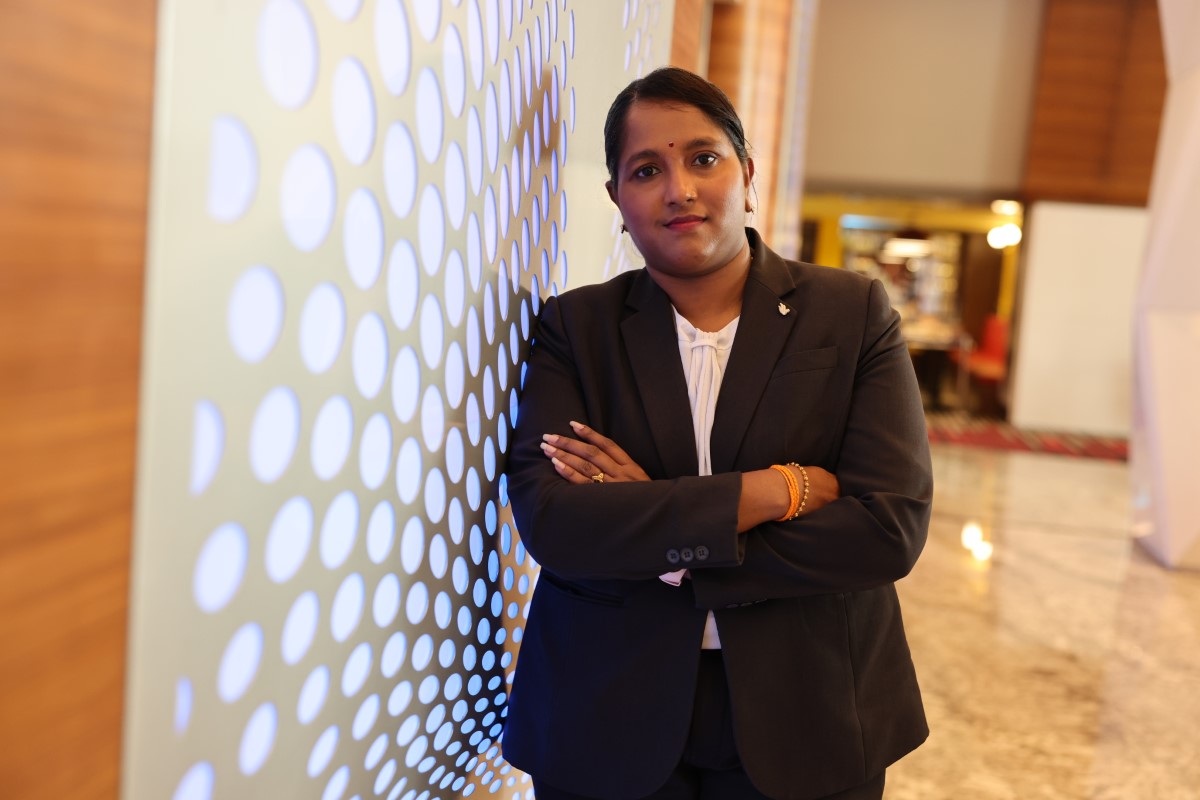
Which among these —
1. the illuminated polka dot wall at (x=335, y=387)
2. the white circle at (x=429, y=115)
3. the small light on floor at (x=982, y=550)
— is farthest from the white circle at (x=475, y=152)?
the small light on floor at (x=982, y=550)

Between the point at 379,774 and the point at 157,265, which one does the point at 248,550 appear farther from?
the point at 379,774

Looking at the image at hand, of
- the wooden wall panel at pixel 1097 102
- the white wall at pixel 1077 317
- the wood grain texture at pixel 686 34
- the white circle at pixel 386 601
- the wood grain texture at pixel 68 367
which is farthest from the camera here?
the white wall at pixel 1077 317

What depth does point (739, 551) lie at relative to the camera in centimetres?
149

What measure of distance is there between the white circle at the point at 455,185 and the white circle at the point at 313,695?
63cm

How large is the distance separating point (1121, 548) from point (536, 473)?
5455 millimetres

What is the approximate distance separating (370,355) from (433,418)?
0.24 metres

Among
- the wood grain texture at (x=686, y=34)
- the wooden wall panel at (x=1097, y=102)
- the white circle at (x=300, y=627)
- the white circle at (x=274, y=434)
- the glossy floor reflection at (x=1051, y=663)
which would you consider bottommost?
the glossy floor reflection at (x=1051, y=663)

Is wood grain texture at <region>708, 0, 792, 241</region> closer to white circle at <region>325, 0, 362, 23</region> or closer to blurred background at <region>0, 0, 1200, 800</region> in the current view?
blurred background at <region>0, 0, 1200, 800</region>

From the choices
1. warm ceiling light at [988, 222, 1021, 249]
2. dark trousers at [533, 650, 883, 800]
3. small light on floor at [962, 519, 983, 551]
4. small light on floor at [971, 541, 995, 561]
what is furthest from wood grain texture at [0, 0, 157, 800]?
warm ceiling light at [988, 222, 1021, 249]

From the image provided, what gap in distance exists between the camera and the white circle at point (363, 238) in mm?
1161

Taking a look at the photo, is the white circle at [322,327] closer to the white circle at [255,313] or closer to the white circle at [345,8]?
the white circle at [255,313]

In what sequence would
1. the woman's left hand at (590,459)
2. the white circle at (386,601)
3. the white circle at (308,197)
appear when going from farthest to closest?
the woman's left hand at (590,459)
the white circle at (386,601)
the white circle at (308,197)

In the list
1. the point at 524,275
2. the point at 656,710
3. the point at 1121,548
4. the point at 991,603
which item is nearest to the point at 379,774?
the point at 656,710

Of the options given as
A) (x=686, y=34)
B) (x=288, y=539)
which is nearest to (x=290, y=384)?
(x=288, y=539)
